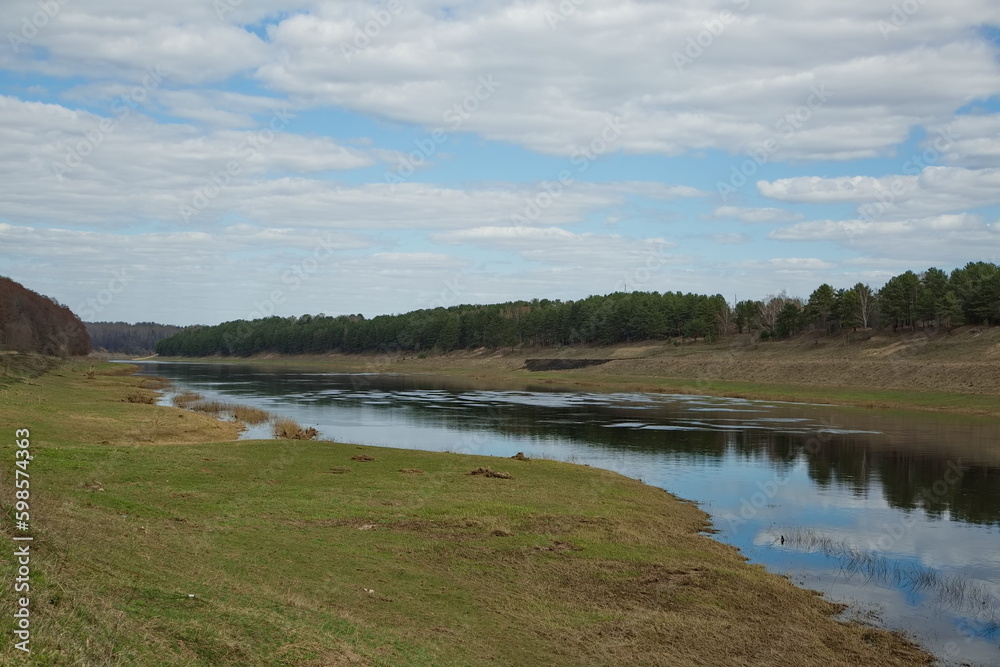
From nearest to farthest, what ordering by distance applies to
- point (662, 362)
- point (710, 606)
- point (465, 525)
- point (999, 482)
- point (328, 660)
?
point (328, 660), point (710, 606), point (465, 525), point (999, 482), point (662, 362)

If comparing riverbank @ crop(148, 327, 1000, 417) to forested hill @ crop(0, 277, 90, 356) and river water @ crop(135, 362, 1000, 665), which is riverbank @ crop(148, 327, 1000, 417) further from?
forested hill @ crop(0, 277, 90, 356)

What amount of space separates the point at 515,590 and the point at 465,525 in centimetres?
569

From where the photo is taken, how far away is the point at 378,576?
18438 mm

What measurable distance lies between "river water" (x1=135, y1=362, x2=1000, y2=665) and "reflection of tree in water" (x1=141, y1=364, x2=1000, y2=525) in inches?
5.6

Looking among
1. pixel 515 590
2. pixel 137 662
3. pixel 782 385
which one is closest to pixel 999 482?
pixel 515 590

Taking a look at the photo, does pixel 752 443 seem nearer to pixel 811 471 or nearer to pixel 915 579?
pixel 811 471

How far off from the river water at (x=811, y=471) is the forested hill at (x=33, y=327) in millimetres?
54225

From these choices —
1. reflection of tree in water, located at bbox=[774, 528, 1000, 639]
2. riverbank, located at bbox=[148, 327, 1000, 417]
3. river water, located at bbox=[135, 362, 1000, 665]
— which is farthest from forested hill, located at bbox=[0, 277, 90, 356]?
→ reflection of tree in water, located at bbox=[774, 528, 1000, 639]

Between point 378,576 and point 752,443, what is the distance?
129 ft

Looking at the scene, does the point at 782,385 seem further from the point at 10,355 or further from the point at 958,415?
the point at 10,355

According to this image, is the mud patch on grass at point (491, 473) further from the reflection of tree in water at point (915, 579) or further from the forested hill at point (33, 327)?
the forested hill at point (33, 327)

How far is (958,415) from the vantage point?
223ft

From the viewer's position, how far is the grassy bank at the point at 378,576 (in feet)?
40.7

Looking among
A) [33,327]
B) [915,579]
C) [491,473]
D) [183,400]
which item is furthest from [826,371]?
[33,327]
